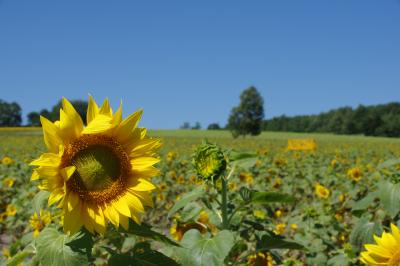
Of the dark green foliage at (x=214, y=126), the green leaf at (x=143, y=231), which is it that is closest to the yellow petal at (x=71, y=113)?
the green leaf at (x=143, y=231)

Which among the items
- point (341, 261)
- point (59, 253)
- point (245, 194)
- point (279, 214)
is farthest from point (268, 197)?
point (279, 214)

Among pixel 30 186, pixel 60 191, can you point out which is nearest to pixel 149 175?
pixel 60 191

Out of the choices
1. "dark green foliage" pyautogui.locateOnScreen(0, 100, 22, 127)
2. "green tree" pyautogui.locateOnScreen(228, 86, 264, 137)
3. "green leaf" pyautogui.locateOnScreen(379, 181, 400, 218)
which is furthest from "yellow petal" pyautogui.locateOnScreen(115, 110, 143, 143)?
"dark green foliage" pyautogui.locateOnScreen(0, 100, 22, 127)

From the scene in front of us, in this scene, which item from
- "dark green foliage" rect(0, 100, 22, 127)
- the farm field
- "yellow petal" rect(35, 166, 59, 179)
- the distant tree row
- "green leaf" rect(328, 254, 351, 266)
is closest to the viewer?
"yellow petal" rect(35, 166, 59, 179)

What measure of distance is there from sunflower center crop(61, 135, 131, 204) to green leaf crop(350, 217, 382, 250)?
147 cm

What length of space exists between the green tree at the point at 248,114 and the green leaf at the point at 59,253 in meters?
59.5

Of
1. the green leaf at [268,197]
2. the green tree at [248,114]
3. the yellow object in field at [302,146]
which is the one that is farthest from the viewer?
the green tree at [248,114]

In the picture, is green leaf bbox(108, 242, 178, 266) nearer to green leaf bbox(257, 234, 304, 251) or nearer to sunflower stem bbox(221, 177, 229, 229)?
sunflower stem bbox(221, 177, 229, 229)

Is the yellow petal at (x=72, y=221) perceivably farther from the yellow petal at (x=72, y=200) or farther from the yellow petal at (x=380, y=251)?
the yellow petal at (x=380, y=251)

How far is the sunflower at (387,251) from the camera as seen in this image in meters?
1.68

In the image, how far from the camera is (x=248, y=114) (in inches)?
2530

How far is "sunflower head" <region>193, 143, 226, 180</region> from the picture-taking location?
1701mm

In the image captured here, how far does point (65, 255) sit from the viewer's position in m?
1.40

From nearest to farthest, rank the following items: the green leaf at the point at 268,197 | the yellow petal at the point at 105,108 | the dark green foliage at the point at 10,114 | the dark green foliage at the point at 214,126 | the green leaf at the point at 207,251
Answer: the yellow petal at the point at 105,108, the green leaf at the point at 207,251, the green leaf at the point at 268,197, the dark green foliage at the point at 10,114, the dark green foliage at the point at 214,126
